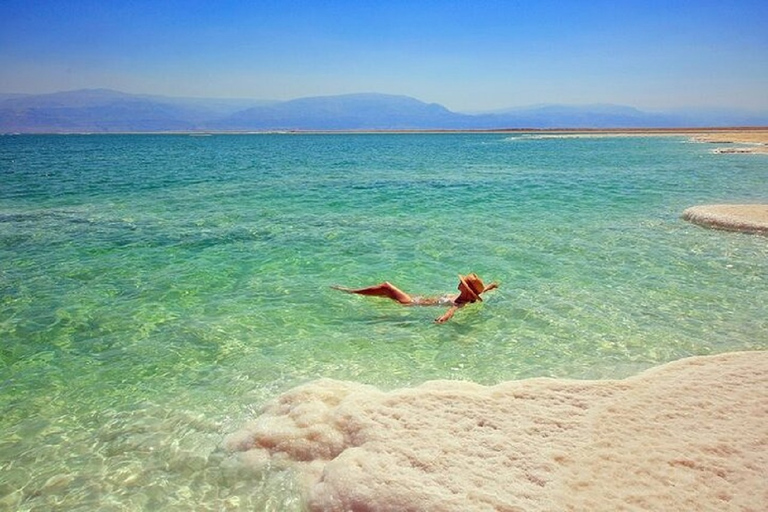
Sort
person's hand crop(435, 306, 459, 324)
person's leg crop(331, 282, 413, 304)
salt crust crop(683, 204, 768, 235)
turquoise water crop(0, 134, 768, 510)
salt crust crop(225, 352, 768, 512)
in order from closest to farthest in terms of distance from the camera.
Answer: salt crust crop(225, 352, 768, 512)
turquoise water crop(0, 134, 768, 510)
person's hand crop(435, 306, 459, 324)
person's leg crop(331, 282, 413, 304)
salt crust crop(683, 204, 768, 235)

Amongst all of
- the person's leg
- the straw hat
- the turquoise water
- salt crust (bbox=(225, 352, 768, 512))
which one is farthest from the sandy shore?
salt crust (bbox=(225, 352, 768, 512))

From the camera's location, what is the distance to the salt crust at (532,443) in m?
3.67

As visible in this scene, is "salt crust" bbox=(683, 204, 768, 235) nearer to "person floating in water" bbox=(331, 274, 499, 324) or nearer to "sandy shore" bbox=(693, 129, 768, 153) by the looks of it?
"person floating in water" bbox=(331, 274, 499, 324)

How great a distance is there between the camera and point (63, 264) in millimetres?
11711

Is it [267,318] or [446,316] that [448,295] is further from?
[267,318]

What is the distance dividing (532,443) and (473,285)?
15.5 ft

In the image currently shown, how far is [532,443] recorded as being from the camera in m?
4.25

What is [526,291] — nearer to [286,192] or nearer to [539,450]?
[539,450]

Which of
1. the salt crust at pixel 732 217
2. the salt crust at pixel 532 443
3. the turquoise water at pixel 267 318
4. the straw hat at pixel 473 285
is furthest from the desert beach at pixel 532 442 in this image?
the salt crust at pixel 732 217

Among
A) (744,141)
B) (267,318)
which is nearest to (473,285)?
(267,318)

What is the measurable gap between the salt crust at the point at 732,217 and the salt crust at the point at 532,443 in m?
10.6

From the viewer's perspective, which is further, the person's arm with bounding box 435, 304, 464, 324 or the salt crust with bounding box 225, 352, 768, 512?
the person's arm with bounding box 435, 304, 464, 324

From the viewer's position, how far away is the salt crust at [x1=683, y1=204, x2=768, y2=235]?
1406 centimetres

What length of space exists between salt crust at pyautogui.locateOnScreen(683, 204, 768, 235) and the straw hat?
1018 cm
